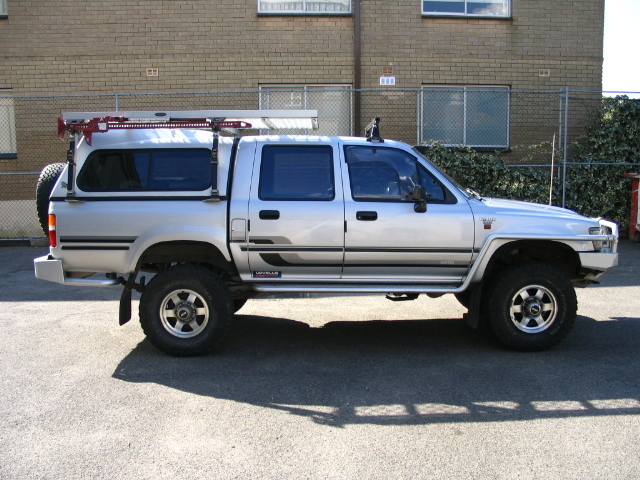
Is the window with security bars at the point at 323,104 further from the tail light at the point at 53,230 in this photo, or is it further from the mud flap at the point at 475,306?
the tail light at the point at 53,230

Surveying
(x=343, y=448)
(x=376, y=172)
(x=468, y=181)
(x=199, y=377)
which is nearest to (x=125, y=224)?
(x=199, y=377)

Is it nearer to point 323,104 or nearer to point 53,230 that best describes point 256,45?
point 323,104

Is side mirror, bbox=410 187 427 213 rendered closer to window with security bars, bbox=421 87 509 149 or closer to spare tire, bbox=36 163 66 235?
spare tire, bbox=36 163 66 235

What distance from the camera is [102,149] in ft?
18.3

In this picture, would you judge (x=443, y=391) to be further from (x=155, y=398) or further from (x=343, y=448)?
(x=155, y=398)

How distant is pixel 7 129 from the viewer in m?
13.1

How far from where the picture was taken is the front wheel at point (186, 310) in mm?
5453

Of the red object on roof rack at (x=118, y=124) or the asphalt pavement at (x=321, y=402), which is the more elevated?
the red object on roof rack at (x=118, y=124)

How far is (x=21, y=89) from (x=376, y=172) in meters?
10.4

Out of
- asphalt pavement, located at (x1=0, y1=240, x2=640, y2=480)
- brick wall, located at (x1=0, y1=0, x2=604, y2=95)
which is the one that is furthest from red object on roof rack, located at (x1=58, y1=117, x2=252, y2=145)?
brick wall, located at (x1=0, y1=0, x2=604, y2=95)

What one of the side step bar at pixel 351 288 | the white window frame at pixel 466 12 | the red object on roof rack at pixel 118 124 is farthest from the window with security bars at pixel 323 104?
the side step bar at pixel 351 288

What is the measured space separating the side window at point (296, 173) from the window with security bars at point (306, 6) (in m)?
8.35

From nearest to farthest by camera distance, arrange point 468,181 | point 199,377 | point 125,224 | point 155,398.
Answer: point 155,398 → point 199,377 → point 125,224 → point 468,181

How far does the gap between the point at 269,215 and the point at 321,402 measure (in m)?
1.78
